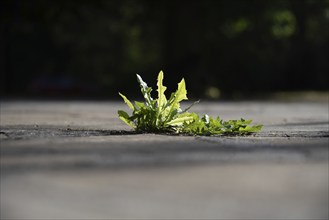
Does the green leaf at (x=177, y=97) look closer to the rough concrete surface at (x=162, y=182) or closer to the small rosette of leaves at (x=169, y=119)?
the small rosette of leaves at (x=169, y=119)

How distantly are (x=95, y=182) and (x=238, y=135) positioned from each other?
1.93 meters

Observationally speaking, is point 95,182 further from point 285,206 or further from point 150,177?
point 285,206

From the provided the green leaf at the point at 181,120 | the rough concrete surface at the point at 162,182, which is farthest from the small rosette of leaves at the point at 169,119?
the rough concrete surface at the point at 162,182

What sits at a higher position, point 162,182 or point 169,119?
point 169,119

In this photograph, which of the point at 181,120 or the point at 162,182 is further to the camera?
the point at 181,120
